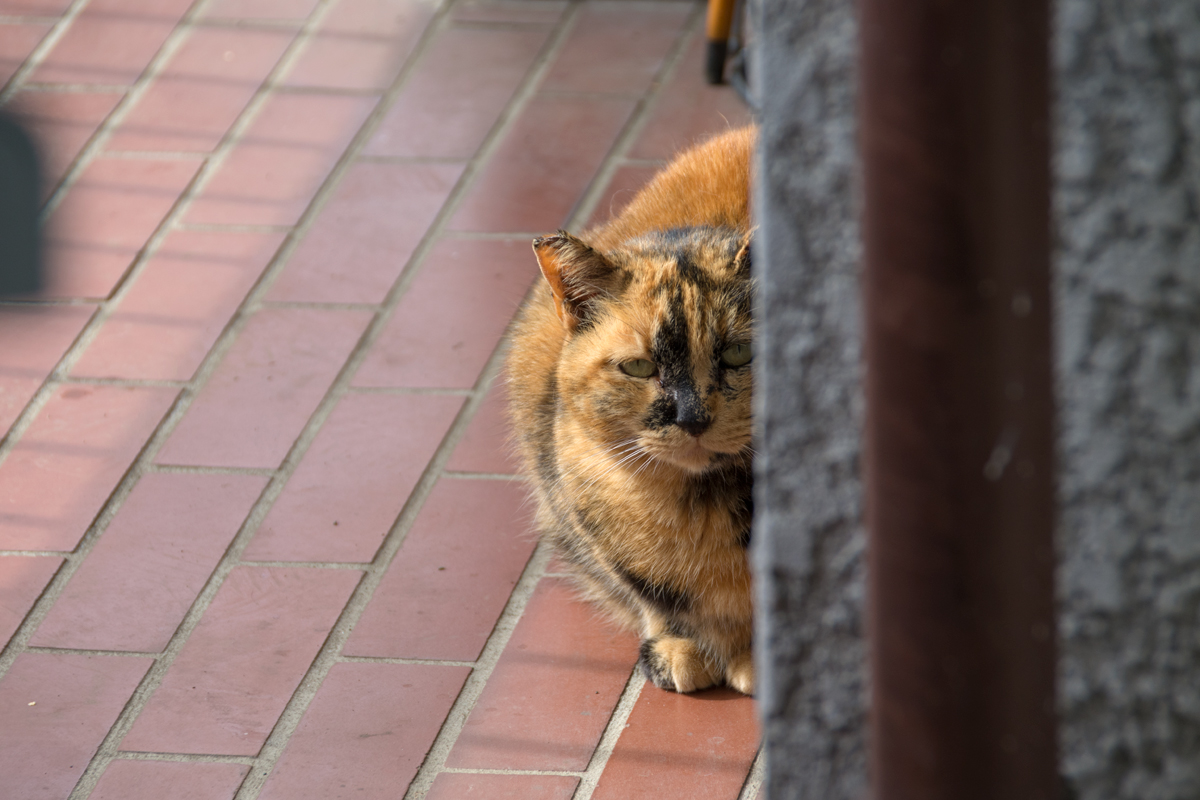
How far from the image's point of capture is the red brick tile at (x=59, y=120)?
382cm

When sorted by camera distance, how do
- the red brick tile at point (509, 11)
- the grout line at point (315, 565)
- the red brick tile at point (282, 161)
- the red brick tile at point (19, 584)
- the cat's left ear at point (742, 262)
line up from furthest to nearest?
the red brick tile at point (509, 11)
the red brick tile at point (282, 161)
the grout line at point (315, 565)
the red brick tile at point (19, 584)
the cat's left ear at point (742, 262)

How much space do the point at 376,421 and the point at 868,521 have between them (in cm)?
229

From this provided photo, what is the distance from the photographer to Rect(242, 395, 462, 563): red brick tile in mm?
2705

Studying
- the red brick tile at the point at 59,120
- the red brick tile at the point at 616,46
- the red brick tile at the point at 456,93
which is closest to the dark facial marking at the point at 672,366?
the red brick tile at the point at 456,93

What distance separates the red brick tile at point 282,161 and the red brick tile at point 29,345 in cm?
50

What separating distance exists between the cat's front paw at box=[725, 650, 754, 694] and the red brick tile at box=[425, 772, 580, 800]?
14.0 inches

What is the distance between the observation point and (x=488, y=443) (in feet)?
9.72

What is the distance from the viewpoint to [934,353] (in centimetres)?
79

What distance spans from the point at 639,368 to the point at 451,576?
0.74 m

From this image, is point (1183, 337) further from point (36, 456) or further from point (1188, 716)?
point (36, 456)

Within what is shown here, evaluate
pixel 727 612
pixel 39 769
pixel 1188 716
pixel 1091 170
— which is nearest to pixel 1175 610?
pixel 1188 716

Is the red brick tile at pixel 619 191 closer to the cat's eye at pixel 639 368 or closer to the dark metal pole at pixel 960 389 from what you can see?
the cat's eye at pixel 639 368

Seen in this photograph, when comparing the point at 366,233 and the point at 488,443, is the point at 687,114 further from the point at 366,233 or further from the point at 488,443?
the point at 488,443

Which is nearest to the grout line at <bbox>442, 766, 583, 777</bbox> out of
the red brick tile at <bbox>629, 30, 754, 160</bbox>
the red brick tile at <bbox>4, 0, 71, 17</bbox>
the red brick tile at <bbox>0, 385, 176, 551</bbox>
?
the red brick tile at <bbox>0, 385, 176, 551</bbox>
